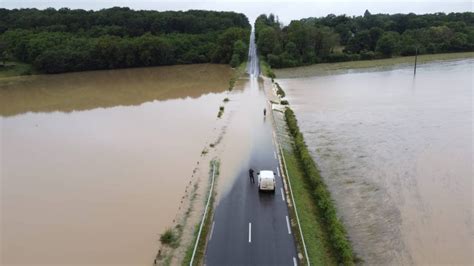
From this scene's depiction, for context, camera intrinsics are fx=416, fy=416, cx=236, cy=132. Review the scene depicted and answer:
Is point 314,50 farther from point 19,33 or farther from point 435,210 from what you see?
point 435,210

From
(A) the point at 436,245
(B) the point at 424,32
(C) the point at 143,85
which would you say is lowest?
(A) the point at 436,245

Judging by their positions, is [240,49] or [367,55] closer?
[240,49]

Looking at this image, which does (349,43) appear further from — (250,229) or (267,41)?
(250,229)

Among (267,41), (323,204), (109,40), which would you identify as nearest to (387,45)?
(267,41)

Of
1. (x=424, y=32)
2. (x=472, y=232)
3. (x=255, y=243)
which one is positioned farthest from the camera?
(x=424, y=32)

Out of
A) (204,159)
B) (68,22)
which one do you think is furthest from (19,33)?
(204,159)

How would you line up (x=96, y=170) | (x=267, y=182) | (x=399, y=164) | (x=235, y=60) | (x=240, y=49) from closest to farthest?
1. (x=267, y=182)
2. (x=399, y=164)
3. (x=96, y=170)
4. (x=235, y=60)
5. (x=240, y=49)
